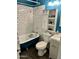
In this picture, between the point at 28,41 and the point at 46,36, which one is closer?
the point at 46,36

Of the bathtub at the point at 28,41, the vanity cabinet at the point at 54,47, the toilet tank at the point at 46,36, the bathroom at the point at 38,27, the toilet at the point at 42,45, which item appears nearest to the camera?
the vanity cabinet at the point at 54,47

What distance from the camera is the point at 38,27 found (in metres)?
4.77

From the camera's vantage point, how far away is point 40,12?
4.55 meters

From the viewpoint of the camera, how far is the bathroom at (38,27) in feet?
12.2

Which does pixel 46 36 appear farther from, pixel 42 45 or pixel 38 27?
pixel 38 27

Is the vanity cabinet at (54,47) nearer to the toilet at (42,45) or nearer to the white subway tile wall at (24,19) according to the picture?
the toilet at (42,45)

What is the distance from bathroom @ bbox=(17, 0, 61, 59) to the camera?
3717 mm

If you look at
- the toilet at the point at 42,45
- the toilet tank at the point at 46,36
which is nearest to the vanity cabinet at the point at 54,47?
the toilet at the point at 42,45

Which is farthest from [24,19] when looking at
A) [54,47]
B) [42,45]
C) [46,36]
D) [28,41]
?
[54,47]

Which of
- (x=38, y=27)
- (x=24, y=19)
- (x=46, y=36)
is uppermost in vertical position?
(x=24, y=19)
